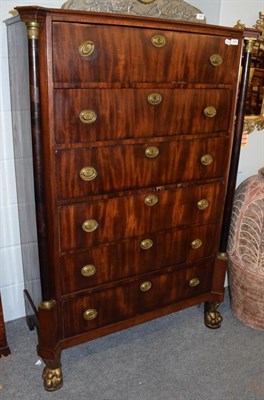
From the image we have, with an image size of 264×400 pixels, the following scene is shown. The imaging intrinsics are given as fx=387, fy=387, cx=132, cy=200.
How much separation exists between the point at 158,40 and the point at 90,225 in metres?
0.81

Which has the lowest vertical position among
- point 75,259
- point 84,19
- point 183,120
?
point 75,259

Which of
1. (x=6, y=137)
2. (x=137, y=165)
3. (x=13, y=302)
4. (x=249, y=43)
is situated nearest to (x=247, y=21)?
(x=249, y=43)

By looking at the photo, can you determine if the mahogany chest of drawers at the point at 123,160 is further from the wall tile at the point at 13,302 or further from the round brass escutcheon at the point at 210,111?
the wall tile at the point at 13,302

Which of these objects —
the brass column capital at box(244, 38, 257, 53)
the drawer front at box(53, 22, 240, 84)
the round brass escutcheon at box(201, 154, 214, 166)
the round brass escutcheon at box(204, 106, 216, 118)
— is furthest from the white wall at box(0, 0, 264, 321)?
the round brass escutcheon at box(201, 154, 214, 166)

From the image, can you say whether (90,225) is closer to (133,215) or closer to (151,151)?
(133,215)

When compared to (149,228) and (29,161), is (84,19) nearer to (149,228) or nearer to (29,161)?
(29,161)

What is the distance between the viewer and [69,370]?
199 centimetres

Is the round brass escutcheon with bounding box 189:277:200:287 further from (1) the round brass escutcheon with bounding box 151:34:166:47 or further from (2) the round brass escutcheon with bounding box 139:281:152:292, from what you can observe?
(1) the round brass escutcheon with bounding box 151:34:166:47

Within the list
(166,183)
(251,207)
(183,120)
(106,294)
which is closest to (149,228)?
(166,183)

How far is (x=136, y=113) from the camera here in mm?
1614

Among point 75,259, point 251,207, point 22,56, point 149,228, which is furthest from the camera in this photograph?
point 251,207

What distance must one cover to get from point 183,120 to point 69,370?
1.38 m

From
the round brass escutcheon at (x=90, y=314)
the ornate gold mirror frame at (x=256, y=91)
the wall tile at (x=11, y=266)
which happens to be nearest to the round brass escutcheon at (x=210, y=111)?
the ornate gold mirror frame at (x=256, y=91)

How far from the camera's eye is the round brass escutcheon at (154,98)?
162 centimetres
